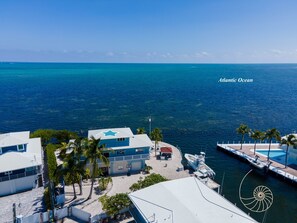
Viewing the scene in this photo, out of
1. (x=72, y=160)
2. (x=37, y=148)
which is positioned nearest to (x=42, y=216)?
(x=72, y=160)

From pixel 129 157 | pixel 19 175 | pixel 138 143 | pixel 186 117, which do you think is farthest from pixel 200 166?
pixel 186 117

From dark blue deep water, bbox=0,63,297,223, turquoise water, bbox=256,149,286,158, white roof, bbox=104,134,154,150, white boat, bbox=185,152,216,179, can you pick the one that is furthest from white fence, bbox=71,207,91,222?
turquoise water, bbox=256,149,286,158

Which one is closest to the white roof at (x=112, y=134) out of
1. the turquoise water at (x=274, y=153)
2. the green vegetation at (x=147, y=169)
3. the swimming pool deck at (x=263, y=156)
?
the green vegetation at (x=147, y=169)

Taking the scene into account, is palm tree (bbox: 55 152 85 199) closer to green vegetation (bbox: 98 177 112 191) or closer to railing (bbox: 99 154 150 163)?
green vegetation (bbox: 98 177 112 191)

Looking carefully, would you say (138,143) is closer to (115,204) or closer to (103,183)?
(103,183)

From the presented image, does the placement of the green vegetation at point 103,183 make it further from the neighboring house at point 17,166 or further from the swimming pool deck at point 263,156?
the swimming pool deck at point 263,156
